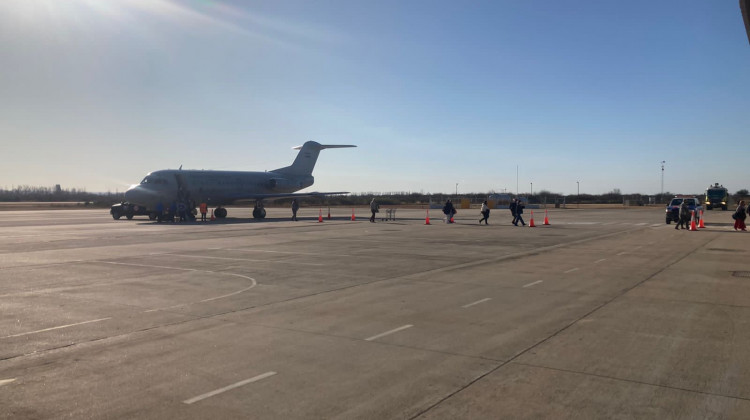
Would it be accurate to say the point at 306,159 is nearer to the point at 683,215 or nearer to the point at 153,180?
the point at 153,180

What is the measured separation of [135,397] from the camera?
5.07m

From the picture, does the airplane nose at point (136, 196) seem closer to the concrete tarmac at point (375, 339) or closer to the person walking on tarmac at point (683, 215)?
the concrete tarmac at point (375, 339)

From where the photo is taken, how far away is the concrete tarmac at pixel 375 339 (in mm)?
4945

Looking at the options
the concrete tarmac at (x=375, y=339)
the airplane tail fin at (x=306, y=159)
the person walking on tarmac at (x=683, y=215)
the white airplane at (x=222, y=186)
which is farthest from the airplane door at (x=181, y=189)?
the person walking on tarmac at (x=683, y=215)

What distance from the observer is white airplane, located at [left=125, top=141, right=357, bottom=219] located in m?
38.6

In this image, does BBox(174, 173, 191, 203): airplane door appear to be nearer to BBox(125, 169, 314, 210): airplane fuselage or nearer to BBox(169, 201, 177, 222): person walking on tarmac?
BBox(125, 169, 314, 210): airplane fuselage

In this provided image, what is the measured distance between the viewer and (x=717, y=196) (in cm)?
6109

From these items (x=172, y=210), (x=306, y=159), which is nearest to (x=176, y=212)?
(x=172, y=210)

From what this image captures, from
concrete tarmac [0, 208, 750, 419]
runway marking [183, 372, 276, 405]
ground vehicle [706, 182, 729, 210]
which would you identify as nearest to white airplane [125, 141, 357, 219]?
concrete tarmac [0, 208, 750, 419]

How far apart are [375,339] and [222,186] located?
38.6 metres

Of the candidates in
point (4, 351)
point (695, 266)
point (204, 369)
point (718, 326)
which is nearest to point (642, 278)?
point (695, 266)

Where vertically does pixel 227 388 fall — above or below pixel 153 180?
below

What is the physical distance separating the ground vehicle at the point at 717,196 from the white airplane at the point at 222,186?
42.5m

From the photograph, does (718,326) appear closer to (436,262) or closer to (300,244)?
(436,262)
